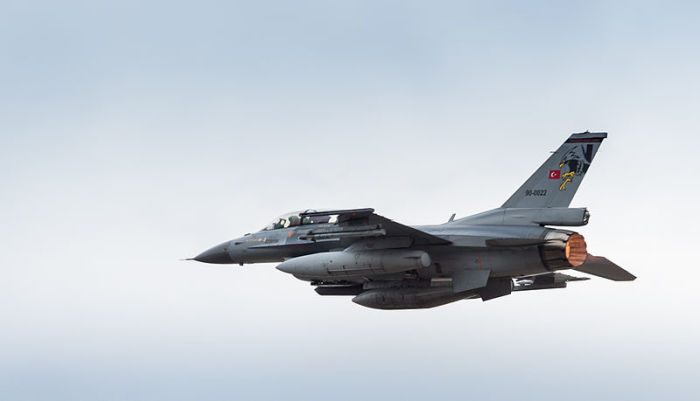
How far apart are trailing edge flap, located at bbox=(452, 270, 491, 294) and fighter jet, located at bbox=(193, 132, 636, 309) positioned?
0.08 ft

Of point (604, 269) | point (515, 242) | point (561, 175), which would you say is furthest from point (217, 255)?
point (604, 269)

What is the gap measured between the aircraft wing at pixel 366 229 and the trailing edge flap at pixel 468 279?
928 mm

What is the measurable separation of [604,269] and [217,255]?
33.9ft

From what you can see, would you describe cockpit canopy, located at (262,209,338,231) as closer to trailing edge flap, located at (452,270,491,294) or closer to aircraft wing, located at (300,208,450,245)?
aircraft wing, located at (300,208,450,245)

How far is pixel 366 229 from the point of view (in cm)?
2527

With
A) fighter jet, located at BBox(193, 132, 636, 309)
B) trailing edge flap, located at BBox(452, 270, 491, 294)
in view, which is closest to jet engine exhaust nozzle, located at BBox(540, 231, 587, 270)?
fighter jet, located at BBox(193, 132, 636, 309)

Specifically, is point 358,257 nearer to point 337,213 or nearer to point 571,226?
point 337,213

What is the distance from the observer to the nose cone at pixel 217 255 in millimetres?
29078

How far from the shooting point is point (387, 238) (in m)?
26.0

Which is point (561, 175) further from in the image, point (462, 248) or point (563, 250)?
point (462, 248)

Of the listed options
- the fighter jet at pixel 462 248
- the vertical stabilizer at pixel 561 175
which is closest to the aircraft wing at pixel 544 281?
the fighter jet at pixel 462 248

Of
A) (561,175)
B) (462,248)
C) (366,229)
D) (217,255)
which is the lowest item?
(462,248)

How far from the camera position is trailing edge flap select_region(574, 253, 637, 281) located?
2739cm

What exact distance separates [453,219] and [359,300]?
3.19 meters
